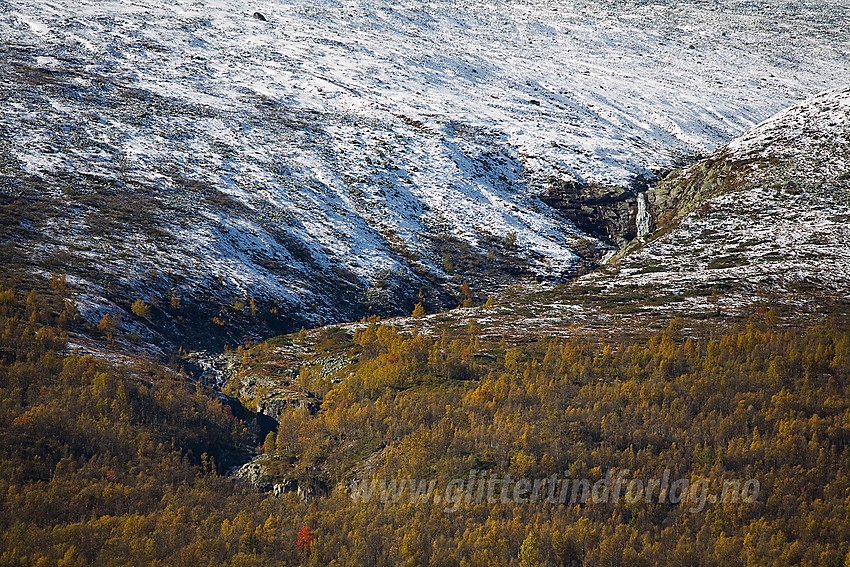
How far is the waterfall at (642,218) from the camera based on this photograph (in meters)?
58.6

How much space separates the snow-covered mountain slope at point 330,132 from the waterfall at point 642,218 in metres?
5.40

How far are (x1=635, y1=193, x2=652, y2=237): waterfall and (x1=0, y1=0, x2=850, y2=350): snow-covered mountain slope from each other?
5.40m

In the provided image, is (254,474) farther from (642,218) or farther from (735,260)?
(642,218)

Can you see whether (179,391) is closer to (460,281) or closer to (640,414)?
(640,414)

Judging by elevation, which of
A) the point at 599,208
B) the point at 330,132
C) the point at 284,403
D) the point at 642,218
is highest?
the point at 330,132

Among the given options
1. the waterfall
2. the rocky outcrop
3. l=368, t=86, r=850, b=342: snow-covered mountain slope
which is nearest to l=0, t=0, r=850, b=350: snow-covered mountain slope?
the waterfall

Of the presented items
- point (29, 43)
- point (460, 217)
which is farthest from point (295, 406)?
point (29, 43)

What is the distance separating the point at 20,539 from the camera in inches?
691

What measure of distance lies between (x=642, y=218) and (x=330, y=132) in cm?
3556

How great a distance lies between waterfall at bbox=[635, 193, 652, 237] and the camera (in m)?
58.6

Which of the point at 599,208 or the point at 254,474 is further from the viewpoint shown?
the point at 599,208

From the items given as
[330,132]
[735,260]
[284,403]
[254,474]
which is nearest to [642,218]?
[735,260]

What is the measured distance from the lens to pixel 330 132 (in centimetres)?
7025

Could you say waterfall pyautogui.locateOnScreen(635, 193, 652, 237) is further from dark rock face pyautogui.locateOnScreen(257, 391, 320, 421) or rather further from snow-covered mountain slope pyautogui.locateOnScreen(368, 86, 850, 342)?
dark rock face pyautogui.locateOnScreen(257, 391, 320, 421)
